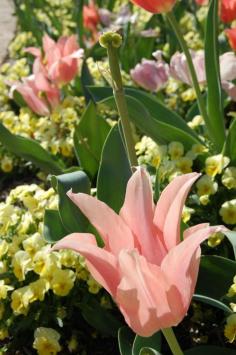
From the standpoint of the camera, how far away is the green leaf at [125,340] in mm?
1620

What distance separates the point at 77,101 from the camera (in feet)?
9.96

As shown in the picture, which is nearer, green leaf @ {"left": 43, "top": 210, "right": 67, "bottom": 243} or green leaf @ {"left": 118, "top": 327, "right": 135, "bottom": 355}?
green leaf @ {"left": 118, "top": 327, "right": 135, "bottom": 355}

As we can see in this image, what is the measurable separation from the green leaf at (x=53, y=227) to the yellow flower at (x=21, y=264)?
0.26 feet

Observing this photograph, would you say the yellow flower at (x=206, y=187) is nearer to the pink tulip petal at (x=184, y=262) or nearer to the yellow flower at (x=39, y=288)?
the yellow flower at (x=39, y=288)

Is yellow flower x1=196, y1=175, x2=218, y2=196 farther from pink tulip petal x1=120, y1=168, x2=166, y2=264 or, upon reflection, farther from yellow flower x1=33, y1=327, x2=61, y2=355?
pink tulip petal x1=120, y1=168, x2=166, y2=264

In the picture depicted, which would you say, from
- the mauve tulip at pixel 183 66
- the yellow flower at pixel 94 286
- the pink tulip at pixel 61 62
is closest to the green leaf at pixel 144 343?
the yellow flower at pixel 94 286

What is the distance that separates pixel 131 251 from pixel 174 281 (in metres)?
0.10

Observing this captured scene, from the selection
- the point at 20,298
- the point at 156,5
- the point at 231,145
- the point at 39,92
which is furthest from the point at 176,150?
the point at 39,92

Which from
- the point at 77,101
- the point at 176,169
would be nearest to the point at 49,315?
the point at 176,169

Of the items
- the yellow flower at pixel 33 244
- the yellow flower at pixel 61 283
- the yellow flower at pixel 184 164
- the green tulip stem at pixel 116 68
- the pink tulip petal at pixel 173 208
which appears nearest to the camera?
the pink tulip petal at pixel 173 208

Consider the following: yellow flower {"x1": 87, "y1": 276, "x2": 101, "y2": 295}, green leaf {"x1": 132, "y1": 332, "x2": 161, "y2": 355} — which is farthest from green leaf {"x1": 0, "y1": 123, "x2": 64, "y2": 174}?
green leaf {"x1": 132, "y1": 332, "x2": 161, "y2": 355}

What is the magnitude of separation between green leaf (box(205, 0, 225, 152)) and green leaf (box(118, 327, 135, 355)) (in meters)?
0.75

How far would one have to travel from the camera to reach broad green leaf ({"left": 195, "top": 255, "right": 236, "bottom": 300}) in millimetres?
1633

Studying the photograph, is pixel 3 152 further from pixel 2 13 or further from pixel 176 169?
pixel 2 13
